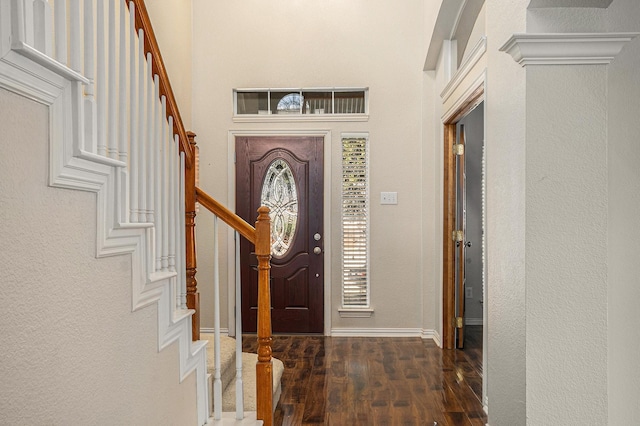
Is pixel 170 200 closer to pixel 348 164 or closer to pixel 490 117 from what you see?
pixel 490 117

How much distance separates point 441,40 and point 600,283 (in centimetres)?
299

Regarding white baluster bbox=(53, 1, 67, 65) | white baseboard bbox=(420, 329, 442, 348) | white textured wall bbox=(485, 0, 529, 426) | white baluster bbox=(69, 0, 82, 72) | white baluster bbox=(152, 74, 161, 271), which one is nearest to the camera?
white baluster bbox=(53, 1, 67, 65)

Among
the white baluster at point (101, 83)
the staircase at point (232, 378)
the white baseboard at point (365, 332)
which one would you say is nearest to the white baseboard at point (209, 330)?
the white baseboard at point (365, 332)

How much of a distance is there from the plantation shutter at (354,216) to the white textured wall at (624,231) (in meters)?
3.05

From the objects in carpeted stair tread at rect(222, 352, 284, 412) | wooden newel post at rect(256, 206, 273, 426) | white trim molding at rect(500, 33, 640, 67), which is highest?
white trim molding at rect(500, 33, 640, 67)

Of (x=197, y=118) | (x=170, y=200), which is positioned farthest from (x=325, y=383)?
(x=197, y=118)

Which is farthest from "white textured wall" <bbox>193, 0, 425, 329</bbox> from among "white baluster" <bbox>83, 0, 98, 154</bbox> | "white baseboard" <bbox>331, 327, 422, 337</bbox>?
"white baluster" <bbox>83, 0, 98, 154</bbox>

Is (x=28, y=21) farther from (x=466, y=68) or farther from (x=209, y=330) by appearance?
(x=209, y=330)

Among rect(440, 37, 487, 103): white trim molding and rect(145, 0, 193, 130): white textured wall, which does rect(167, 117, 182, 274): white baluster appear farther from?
rect(145, 0, 193, 130): white textured wall

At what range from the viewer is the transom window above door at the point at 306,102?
5027 millimetres

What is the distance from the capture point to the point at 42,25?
112cm

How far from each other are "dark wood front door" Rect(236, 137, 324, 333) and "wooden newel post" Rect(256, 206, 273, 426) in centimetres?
246

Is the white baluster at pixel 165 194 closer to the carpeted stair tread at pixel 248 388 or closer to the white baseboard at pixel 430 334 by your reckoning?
the carpeted stair tread at pixel 248 388

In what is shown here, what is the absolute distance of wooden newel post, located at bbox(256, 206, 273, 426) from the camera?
2506 millimetres
